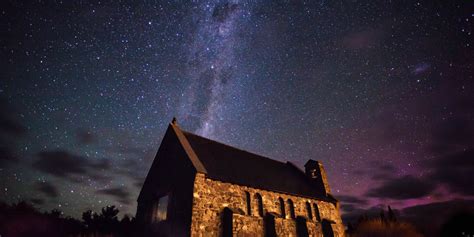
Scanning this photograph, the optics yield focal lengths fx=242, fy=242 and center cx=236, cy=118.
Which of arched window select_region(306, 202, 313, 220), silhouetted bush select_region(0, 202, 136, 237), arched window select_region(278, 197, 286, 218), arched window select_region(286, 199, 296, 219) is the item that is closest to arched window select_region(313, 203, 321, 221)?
arched window select_region(306, 202, 313, 220)

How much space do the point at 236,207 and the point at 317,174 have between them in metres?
15.7

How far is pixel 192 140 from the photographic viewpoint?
2412 centimetres

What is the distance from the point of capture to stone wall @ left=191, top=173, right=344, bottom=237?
55.7 feet

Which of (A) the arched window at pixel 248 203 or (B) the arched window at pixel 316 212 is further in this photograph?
(B) the arched window at pixel 316 212

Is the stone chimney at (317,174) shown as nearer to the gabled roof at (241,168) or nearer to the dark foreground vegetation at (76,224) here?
the gabled roof at (241,168)

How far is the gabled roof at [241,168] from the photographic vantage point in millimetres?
20391

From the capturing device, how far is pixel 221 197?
18688 mm

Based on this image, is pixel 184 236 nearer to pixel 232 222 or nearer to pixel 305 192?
pixel 232 222

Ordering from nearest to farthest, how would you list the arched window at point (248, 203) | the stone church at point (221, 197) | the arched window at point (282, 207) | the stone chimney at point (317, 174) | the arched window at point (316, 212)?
the stone church at point (221, 197), the arched window at point (248, 203), the arched window at point (282, 207), the arched window at point (316, 212), the stone chimney at point (317, 174)

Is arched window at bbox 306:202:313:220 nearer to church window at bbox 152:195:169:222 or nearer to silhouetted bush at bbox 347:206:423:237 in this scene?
silhouetted bush at bbox 347:206:423:237

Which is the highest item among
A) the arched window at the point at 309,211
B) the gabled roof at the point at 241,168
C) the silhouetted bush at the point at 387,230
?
the gabled roof at the point at 241,168

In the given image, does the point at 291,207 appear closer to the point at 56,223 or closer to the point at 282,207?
the point at 282,207

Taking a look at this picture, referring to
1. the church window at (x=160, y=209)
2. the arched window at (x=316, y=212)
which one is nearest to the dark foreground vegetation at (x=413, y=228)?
the arched window at (x=316, y=212)

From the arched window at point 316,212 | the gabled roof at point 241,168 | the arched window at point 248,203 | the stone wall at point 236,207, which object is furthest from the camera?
the arched window at point 316,212
